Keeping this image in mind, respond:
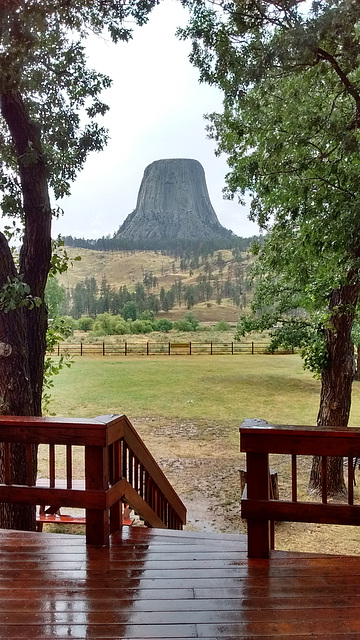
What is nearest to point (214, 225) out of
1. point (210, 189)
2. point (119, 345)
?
point (210, 189)

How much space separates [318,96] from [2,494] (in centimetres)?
421

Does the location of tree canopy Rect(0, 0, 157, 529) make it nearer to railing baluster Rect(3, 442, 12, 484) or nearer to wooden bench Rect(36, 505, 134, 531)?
wooden bench Rect(36, 505, 134, 531)

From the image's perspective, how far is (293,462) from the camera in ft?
6.91

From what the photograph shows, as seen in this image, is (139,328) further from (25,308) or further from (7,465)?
(7,465)

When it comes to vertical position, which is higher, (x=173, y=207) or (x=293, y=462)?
(x=173, y=207)

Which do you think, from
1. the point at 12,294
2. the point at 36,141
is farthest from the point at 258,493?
the point at 36,141

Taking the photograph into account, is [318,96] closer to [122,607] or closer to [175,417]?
Answer: [122,607]

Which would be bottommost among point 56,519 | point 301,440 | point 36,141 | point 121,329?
point 121,329

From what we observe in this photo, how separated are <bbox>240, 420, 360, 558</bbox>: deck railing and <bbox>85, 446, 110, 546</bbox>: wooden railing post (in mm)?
671

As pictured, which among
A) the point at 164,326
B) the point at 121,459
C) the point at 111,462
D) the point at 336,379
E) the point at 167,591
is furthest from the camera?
the point at 164,326

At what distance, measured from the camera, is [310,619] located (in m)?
1.62

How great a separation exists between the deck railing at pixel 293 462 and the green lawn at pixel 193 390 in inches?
344

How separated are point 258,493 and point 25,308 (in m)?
2.40

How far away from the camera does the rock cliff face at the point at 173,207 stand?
82812 millimetres
